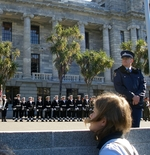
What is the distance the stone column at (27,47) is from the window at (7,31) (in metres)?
2.65

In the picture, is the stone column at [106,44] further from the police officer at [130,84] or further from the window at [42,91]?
the police officer at [130,84]

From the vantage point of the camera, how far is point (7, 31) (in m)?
36.2

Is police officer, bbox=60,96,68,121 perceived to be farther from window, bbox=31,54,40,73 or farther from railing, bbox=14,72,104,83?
window, bbox=31,54,40,73

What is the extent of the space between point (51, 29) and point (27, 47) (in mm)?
5838

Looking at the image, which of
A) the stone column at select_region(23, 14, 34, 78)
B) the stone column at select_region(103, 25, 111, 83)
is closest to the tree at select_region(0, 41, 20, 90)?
the stone column at select_region(23, 14, 34, 78)

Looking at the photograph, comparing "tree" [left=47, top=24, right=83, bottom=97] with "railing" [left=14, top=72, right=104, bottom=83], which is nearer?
"tree" [left=47, top=24, right=83, bottom=97]

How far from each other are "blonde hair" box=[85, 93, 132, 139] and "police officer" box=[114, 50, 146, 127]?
282 centimetres

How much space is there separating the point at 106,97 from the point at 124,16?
134 feet

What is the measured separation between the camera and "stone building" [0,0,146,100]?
A: 34.4 meters

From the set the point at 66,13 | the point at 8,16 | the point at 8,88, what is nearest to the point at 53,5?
the point at 66,13

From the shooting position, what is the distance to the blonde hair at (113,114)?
224 centimetres

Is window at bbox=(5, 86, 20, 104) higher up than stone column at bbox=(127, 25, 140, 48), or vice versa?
stone column at bbox=(127, 25, 140, 48)

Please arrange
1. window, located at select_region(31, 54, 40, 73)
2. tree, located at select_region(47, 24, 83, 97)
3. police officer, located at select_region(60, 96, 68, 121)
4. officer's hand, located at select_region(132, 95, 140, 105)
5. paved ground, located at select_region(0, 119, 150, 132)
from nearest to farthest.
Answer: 1. officer's hand, located at select_region(132, 95, 140, 105)
2. paved ground, located at select_region(0, 119, 150, 132)
3. police officer, located at select_region(60, 96, 68, 121)
4. tree, located at select_region(47, 24, 83, 97)
5. window, located at select_region(31, 54, 40, 73)

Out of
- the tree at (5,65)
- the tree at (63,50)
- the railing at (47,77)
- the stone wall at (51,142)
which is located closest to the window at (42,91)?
the railing at (47,77)
